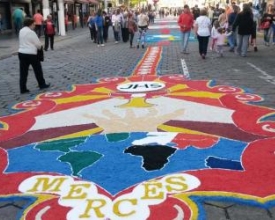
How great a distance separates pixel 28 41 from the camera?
30.2ft

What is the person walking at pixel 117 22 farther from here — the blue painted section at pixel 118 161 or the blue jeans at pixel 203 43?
the blue painted section at pixel 118 161

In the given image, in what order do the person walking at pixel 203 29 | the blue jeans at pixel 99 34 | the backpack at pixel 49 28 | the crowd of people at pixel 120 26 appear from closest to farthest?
the person walking at pixel 203 29 → the backpack at pixel 49 28 → the crowd of people at pixel 120 26 → the blue jeans at pixel 99 34

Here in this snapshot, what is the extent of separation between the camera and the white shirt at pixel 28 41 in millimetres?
9178

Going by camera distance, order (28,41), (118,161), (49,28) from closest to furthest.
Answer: (118,161) → (28,41) → (49,28)

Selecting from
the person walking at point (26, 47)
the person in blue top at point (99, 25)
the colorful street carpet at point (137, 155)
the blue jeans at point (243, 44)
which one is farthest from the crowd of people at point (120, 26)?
the colorful street carpet at point (137, 155)

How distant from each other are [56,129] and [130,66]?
23.4 feet

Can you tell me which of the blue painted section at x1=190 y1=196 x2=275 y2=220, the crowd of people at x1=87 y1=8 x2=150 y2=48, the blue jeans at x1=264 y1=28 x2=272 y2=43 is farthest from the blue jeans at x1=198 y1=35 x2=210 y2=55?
the blue painted section at x1=190 y1=196 x2=275 y2=220

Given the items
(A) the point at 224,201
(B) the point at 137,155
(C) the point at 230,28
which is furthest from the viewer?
(C) the point at 230,28

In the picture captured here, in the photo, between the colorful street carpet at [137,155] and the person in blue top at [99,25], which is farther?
the person in blue top at [99,25]

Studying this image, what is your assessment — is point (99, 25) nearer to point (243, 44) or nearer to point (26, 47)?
point (243, 44)

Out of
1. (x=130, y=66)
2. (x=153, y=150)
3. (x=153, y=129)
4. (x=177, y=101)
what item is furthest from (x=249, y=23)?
(x=153, y=150)

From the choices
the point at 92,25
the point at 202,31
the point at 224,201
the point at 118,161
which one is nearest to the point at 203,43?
the point at 202,31

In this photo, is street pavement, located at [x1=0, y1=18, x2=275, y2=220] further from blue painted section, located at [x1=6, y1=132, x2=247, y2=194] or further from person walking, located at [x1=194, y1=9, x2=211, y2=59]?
blue painted section, located at [x1=6, y1=132, x2=247, y2=194]

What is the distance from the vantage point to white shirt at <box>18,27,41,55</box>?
9.18 m
